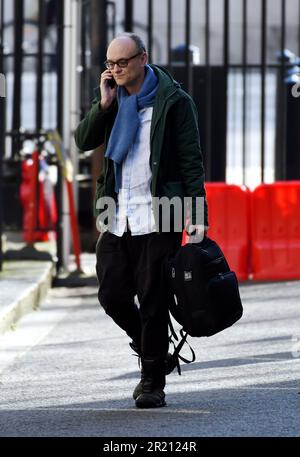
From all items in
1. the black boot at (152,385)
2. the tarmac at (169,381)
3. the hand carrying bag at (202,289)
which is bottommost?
the tarmac at (169,381)

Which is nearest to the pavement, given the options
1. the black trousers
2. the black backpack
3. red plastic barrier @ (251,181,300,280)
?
red plastic barrier @ (251,181,300,280)

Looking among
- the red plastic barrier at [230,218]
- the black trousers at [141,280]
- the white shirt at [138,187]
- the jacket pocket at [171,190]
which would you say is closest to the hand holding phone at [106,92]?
the white shirt at [138,187]

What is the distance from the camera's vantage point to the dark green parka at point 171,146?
6.66 m

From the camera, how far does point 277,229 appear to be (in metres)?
13.6

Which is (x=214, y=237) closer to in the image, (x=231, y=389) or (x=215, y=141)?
(x=215, y=141)

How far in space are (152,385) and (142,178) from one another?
0.92 m

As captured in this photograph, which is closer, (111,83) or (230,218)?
(111,83)

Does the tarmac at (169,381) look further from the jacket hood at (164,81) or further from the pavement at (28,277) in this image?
Answer: the jacket hood at (164,81)

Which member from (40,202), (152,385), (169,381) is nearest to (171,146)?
(152,385)

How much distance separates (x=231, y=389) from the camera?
7.30m

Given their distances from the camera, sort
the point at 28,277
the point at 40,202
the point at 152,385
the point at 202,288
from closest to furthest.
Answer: the point at 202,288 → the point at 152,385 → the point at 28,277 → the point at 40,202

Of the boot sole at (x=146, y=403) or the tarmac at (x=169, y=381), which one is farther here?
the boot sole at (x=146, y=403)

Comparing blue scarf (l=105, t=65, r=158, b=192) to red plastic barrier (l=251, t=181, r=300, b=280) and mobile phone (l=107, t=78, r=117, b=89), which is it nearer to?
mobile phone (l=107, t=78, r=117, b=89)

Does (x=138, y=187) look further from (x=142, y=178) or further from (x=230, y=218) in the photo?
(x=230, y=218)
